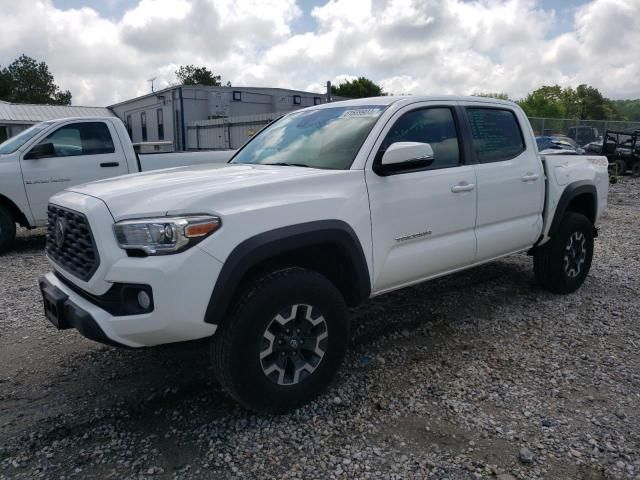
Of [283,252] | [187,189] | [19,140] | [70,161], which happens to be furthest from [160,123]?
[283,252]

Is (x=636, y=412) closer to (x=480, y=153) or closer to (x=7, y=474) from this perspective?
(x=480, y=153)

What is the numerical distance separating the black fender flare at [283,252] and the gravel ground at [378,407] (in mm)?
715

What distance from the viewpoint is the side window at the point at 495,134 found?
163 inches

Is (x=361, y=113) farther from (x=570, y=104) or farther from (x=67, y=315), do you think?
(x=570, y=104)

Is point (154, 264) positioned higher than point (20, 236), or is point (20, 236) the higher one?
point (154, 264)

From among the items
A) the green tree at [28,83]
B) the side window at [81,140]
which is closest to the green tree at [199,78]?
the green tree at [28,83]

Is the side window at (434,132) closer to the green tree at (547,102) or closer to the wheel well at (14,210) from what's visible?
the wheel well at (14,210)

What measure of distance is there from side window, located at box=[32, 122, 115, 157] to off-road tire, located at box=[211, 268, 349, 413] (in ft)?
19.1

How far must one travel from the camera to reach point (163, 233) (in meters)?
2.51

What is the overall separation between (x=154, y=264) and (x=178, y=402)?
1.14m

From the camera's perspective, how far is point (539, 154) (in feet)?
15.6

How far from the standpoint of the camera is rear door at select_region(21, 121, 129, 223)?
23.4 ft

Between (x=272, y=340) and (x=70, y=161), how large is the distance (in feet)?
19.2

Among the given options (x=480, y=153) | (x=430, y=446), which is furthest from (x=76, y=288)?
(x=480, y=153)
